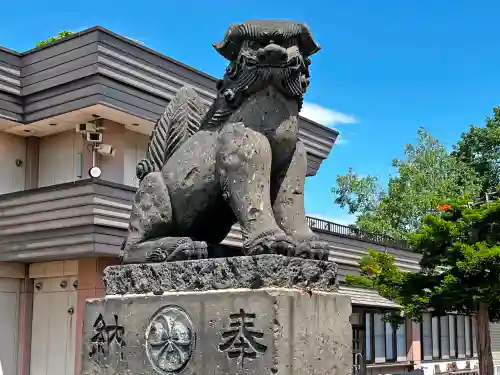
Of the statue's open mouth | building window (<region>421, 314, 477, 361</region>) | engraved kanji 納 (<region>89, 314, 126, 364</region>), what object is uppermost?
the statue's open mouth

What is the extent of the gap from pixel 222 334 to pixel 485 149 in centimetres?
3193

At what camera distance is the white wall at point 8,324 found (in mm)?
14750

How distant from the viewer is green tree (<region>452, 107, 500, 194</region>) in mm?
32625

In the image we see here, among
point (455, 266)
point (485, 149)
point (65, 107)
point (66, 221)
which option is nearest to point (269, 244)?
point (66, 221)

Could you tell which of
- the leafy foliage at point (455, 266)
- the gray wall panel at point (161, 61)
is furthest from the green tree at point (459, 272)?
the gray wall panel at point (161, 61)

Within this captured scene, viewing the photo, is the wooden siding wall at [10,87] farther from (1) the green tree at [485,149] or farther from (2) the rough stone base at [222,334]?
(1) the green tree at [485,149]

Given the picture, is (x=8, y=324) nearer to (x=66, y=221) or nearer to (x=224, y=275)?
(x=66, y=221)

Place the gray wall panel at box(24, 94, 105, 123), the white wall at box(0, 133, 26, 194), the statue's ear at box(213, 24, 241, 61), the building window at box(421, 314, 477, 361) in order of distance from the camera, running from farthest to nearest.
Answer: the building window at box(421, 314, 477, 361)
the white wall at box(0, 133, 26, 194)
the gray wall panel at box(24, 94, 105, 123)
the statue's ear at box(213, 24, 241, 61)

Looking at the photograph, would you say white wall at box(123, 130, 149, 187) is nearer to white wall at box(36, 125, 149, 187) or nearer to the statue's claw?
white wall at box(36, 125, 149, 187)

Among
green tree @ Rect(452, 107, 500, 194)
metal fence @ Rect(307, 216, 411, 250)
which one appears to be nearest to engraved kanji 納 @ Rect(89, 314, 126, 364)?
metal fence @ Rect(307, 216, 411, 250)

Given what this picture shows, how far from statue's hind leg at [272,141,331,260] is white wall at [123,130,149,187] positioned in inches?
444

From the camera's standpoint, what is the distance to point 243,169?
3662mm

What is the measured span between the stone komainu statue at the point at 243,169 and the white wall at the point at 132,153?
1107 centimetres

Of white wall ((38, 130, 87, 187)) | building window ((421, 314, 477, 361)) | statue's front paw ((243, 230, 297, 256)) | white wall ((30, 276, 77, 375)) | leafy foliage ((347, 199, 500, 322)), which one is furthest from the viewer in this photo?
building window ((421, 314, 477, 361))
